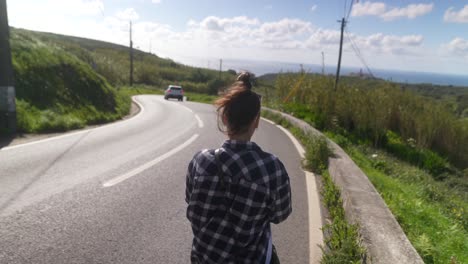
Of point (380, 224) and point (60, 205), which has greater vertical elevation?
point (380, 224)

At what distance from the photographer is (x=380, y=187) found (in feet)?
19.7

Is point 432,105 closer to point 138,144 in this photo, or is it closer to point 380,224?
point 138,144

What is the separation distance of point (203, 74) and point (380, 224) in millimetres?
86254

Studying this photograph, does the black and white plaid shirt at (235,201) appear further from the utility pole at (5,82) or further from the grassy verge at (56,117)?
the grassy verge at (56,117)

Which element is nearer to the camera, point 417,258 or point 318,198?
point 417,258

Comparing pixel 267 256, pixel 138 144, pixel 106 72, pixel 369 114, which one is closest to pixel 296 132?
pixel 369 114

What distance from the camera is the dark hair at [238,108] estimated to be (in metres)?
1.93

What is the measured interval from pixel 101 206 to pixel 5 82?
6.42 meters

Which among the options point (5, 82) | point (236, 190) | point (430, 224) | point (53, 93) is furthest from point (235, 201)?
point (53, 93)

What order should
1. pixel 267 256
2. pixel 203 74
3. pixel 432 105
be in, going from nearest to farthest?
pixel 267 256 < pixel 432 105 < pixel 203 74

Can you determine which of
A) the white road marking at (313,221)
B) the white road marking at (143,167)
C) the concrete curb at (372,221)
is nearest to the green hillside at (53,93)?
the white road marking at (143,167)

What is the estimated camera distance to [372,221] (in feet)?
12.3

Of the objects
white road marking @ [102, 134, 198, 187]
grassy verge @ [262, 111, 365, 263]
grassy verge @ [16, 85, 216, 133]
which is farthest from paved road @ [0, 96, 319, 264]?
grassy verge @ [16, 85, 216, 133]

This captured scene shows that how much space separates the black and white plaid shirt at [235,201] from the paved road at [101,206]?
5.47 feet
